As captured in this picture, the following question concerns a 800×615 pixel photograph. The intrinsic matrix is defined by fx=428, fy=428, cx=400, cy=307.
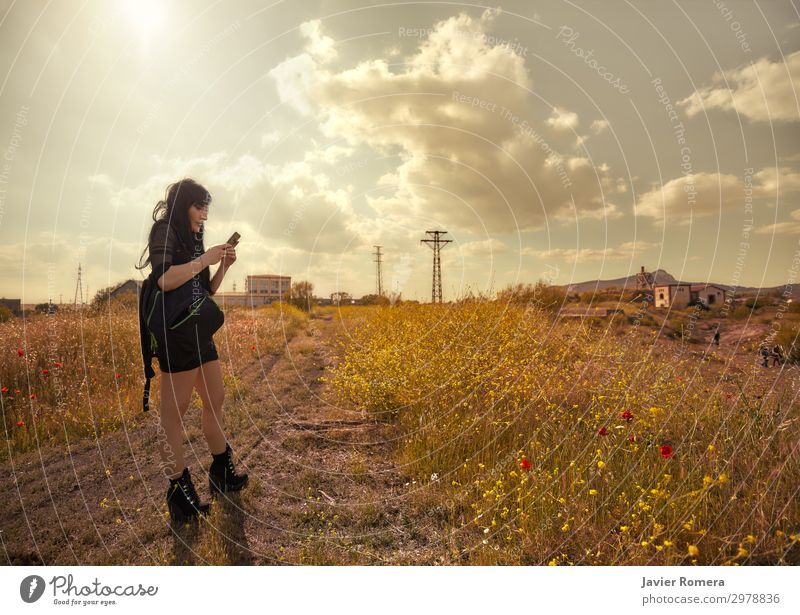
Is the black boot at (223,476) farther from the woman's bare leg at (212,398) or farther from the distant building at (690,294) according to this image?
the distant building at (690,294)

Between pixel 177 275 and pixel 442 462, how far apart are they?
2582 millimetres

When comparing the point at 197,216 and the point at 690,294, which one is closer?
the point at 197,216

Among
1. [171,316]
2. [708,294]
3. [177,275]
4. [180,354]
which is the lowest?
[180,354]

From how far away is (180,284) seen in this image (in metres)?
2.82

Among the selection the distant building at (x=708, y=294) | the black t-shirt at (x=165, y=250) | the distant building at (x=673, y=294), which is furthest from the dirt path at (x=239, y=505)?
the distant building at (x=708, y=294)

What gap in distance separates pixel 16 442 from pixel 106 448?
0.94 m

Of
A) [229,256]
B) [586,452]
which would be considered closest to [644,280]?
[586,452]

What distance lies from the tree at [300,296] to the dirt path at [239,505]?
1941cm

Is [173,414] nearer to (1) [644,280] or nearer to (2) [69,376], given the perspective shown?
(2) [69,376]

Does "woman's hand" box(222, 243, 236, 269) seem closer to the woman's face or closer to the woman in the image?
the woman

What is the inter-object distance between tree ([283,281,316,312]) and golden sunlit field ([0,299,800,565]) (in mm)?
17478

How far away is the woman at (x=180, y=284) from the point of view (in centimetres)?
283

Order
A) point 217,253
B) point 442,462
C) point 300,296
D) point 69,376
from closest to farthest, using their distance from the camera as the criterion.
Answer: point 217,253 → point 442,462 → point 69,376 → point 300,296

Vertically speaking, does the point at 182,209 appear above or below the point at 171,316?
above
